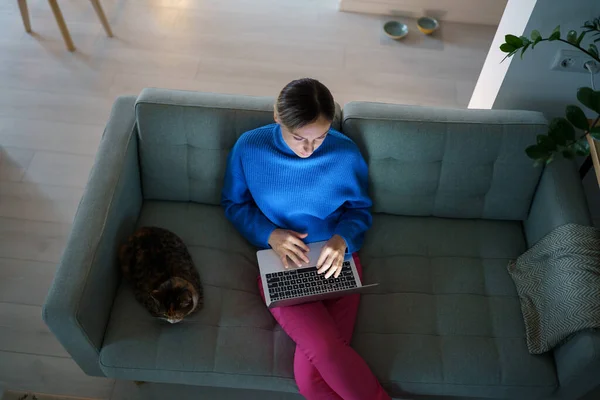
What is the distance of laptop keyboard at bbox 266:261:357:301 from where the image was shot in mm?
1687

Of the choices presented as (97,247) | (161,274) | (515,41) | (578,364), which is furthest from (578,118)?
(97,247)

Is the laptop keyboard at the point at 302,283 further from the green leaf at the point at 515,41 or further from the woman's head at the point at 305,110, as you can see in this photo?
the green leaf at the point at 515,41

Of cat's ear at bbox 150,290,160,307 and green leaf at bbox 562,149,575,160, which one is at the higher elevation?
green leaf at bbox 562,149,575,160

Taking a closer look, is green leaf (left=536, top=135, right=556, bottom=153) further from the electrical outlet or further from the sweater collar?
the sweater collar

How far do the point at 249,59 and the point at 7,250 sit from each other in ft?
5.22

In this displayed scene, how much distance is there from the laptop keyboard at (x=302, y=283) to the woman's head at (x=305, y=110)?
1.46 ft

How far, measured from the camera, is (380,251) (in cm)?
194

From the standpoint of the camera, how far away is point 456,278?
6.15 feet

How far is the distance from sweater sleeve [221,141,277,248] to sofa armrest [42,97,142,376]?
338 mm

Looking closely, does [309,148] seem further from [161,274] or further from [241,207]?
[161,274]

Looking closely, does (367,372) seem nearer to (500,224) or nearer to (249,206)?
(249,206)

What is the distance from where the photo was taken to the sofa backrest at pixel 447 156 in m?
1.83

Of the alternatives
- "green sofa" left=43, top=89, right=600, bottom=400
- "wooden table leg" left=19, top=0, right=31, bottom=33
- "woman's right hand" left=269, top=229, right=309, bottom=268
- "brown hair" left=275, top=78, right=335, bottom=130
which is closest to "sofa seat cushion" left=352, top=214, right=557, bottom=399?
"green sofa" left=43, top=89, right=600, bottom=400

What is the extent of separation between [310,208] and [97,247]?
668mm
